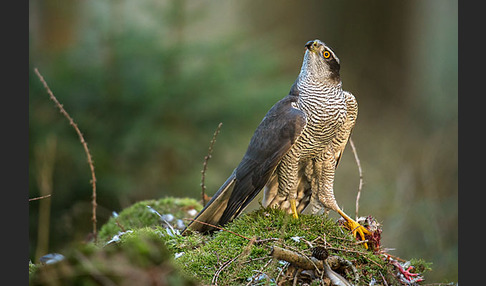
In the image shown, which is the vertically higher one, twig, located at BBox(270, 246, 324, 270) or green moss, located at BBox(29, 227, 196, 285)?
green moss, located at BBox(29, 227, 196, 285)

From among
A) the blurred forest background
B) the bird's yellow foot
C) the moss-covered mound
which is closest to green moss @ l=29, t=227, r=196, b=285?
the moss-covered mound

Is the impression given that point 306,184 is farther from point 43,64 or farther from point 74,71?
point 43,64

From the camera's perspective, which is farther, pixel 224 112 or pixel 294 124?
pixel 224 112

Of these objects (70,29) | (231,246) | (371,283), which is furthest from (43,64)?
(371,283)

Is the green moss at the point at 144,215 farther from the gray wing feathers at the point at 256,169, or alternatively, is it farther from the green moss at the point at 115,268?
the green moss at the point at 115,268

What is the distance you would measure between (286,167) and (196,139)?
350 cm

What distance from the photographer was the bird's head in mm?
3637

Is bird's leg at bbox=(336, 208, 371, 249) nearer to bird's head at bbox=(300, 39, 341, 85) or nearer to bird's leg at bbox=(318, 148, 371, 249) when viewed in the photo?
bird's leg at bbox=(318, 148, 371, 249)

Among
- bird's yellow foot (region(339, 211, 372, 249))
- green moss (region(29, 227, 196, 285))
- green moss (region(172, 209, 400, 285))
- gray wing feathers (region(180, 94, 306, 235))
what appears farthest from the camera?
gray wing feathers (region(180, 94, 306, 235))

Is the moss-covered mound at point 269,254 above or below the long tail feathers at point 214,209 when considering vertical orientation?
below

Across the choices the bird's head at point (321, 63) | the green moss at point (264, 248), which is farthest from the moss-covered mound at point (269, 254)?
the bird's head at point (321, 63)

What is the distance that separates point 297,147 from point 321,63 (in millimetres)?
657

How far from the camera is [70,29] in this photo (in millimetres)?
7918

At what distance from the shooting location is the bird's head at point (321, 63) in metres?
3.64
